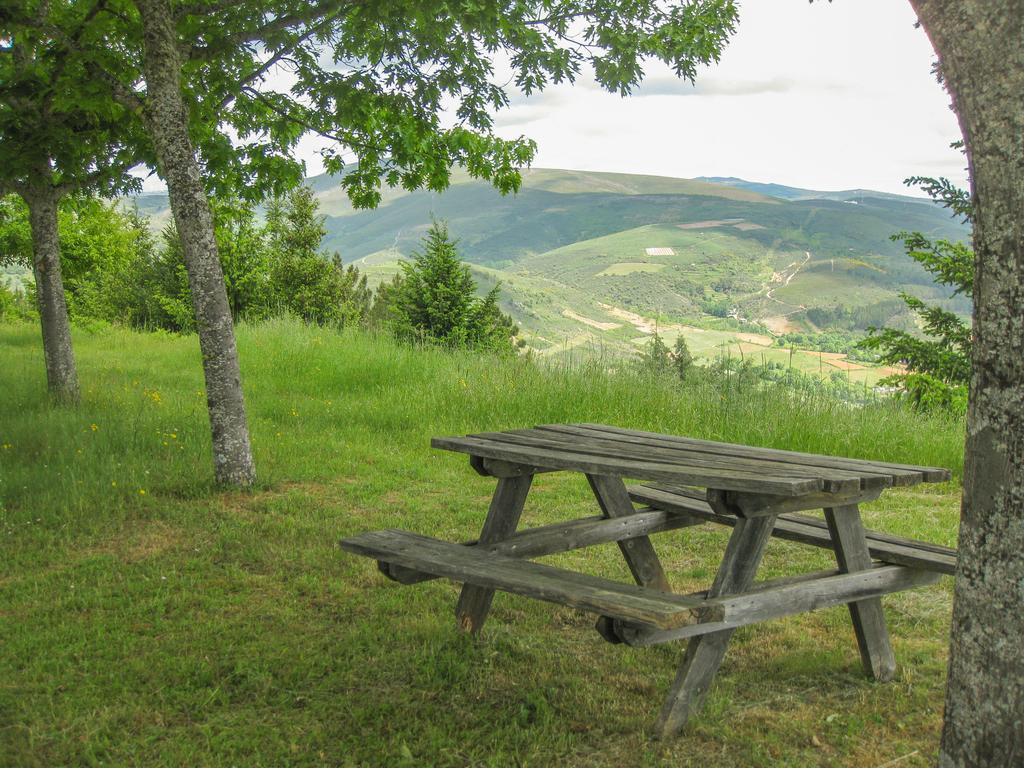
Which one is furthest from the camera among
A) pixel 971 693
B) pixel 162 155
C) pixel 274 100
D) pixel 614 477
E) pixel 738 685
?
pixel 274 100

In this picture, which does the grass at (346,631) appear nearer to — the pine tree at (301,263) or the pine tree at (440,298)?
the pine tree at (440,298)

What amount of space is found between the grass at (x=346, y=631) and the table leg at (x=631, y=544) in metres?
0.40

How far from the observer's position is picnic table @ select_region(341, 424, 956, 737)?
2934mm

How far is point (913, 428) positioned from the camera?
346 inches

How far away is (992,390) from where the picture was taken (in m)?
2.27

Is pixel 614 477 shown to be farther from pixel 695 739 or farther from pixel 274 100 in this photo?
pixel 274 100

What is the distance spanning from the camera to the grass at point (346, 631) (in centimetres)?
316

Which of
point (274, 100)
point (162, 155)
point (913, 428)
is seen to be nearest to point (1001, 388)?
point (162, 155)

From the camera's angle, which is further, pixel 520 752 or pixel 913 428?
pixel 913 428

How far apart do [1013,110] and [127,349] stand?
1691 cm

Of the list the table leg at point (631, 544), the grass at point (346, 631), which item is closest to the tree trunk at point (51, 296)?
the grass at point (346, 631)

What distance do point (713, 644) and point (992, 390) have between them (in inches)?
58.2

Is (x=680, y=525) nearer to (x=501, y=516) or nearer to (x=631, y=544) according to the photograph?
(x=631, y=544)

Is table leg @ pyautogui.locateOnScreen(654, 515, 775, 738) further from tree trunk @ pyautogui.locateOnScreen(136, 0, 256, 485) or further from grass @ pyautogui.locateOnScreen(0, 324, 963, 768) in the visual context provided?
tree trunk @ pyautogui.locateOnScreen(136, 0, 256, 485)
